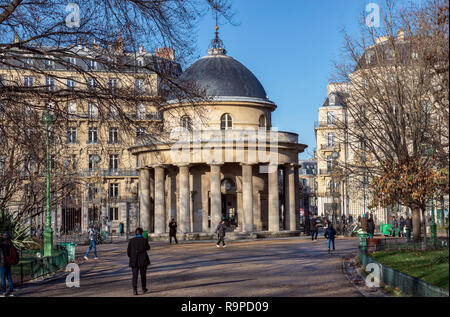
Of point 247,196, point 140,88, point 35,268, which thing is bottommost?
point 35,268

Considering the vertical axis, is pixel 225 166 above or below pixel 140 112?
above

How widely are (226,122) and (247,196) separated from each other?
7053 millimetres

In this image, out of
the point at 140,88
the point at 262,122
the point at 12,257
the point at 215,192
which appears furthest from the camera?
the point at 262,122

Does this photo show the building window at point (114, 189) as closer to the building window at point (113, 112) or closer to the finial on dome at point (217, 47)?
the finial on dome at point (217, 47)

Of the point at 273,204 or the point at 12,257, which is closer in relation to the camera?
the point at 12,257

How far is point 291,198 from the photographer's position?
55219mm

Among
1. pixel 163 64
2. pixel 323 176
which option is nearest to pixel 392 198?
pixel 163 64

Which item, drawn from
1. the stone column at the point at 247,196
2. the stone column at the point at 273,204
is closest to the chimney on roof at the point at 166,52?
the stone column at the point at 247,196

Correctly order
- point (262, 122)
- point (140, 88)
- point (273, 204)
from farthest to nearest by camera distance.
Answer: point (262, 122), point (273, 204), point (140, 88)

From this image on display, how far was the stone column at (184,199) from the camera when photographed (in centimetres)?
5112

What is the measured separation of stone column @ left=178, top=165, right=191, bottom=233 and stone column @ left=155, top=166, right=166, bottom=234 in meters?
2.45

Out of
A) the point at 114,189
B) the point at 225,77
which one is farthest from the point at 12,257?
the point at 114,189

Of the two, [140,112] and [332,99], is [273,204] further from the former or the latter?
[332,99]
